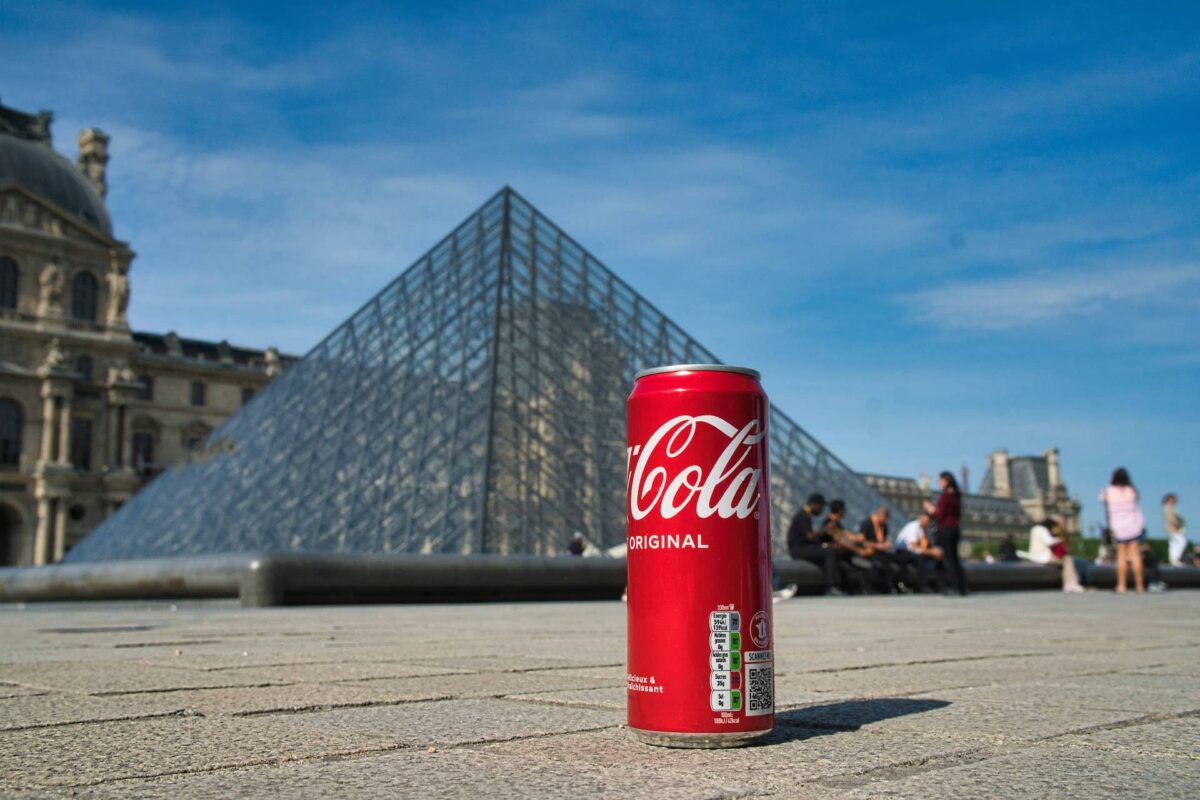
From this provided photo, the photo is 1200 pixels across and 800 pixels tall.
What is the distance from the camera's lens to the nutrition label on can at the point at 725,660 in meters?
2.05

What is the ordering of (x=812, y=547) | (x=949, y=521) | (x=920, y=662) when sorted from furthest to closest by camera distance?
(x=812, y=547), (x=949, y=521), (x=920, y=662)

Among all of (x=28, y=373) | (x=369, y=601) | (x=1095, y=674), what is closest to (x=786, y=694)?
(x=1095, y=674)

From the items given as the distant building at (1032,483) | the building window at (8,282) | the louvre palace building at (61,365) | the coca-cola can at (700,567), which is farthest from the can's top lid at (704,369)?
the distant building at (1032,483)

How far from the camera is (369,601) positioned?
1130 centimetres

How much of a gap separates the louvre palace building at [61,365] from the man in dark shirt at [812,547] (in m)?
49.9

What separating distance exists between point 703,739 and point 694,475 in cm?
47

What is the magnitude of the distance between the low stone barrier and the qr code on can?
333 inches

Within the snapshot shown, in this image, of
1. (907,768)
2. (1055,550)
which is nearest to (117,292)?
(1055,550)

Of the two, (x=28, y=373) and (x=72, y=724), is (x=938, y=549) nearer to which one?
(x=72, y=724)

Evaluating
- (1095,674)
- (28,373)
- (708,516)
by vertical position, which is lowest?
(1095,674)

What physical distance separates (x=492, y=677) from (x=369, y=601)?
8136 millimetres

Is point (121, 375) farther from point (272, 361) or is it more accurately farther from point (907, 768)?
point (907, 768)

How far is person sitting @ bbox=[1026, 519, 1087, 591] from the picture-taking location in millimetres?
15371

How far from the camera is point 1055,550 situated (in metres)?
16.1
